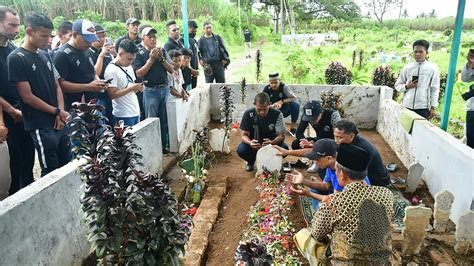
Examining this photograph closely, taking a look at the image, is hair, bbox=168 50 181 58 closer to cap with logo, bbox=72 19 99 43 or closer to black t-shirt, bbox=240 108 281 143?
black t-shirt, bbox=240 108 281 143

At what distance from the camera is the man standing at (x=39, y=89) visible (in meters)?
3.09

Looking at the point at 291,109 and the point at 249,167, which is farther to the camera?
the point at 291,109

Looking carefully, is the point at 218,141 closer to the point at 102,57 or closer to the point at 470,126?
the point at 102,57

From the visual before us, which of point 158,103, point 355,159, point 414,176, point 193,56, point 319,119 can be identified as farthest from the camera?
point 193,56

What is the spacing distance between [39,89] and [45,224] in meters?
1.36

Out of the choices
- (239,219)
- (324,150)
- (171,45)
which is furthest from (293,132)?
(324,150)

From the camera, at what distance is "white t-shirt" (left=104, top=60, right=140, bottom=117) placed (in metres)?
4.30

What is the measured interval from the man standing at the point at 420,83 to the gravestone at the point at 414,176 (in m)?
1.42

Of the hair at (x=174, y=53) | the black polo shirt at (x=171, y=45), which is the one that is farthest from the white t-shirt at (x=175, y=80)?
the black polo shirt at (x=171, y=45)

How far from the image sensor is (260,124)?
503 cm

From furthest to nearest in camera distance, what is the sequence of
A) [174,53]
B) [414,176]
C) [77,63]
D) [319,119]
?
[174,53]
[319,119]
[414,176]
[77,63]

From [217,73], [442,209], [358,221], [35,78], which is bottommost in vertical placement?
[442,209]

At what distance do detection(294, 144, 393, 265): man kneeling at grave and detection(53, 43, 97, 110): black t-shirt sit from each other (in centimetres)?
295

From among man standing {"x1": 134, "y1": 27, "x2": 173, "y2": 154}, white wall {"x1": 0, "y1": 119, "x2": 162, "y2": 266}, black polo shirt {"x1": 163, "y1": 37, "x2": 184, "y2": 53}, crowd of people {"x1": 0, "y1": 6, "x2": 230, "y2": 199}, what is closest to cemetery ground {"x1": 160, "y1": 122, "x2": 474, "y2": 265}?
man standing {"x1": 134, "y1": 27, "x2": 173, "y2": 154}
